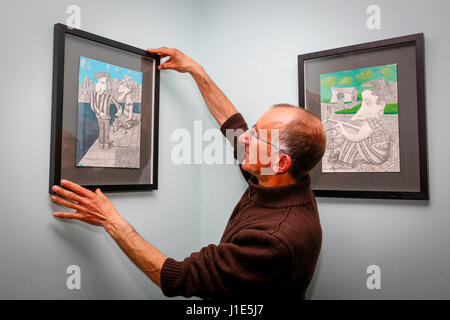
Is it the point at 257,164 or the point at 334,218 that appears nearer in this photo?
the point at 257,164

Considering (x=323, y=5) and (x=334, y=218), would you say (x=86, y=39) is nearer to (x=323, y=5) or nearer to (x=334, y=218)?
(x=323, y=5)

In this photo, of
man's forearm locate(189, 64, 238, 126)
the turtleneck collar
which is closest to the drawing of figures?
man's forearm locate(189, 64, 238, 126)

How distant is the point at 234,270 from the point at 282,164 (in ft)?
1.13

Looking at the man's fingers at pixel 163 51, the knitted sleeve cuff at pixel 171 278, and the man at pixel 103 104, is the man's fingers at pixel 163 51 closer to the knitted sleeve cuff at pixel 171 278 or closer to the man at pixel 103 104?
the man at pixel 103 104

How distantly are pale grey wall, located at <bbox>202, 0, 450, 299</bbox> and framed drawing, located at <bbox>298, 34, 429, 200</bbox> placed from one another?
0.13ft

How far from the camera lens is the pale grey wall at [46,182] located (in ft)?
3.16

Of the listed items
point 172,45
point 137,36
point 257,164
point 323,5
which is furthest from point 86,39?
point 323,5

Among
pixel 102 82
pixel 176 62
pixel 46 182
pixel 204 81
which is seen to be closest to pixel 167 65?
pixel 176 62

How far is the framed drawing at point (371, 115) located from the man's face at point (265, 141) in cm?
30

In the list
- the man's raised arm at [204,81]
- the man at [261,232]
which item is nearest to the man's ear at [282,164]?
the man at [261,232]
